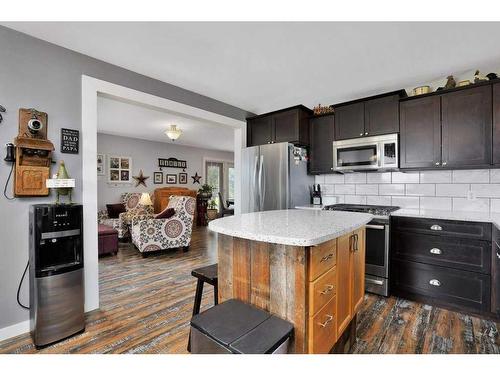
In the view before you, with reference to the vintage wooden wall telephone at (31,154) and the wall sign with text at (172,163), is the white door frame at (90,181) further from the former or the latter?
the wall sign with text at (172,163)

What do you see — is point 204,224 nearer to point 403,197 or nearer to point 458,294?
point 403,197

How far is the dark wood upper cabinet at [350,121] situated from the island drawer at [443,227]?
44.5 inches

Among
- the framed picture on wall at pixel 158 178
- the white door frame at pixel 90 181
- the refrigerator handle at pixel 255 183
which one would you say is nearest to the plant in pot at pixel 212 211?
the framed picture on wall at pixel 158 178

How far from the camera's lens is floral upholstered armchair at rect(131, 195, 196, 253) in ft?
12.9

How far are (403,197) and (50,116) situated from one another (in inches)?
145

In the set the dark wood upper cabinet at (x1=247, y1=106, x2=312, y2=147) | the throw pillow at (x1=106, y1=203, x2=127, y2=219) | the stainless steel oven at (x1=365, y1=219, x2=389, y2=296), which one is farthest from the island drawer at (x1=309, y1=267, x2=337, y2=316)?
the throw pillow at (x1=106, y1=203, x2=127, y2=219)

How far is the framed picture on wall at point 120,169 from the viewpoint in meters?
5.79

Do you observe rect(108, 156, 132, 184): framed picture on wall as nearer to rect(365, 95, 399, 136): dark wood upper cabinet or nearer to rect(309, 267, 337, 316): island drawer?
rect(365, 95, 399, 136): dark wood upper cabinet

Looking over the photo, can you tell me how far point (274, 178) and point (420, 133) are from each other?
167 cm

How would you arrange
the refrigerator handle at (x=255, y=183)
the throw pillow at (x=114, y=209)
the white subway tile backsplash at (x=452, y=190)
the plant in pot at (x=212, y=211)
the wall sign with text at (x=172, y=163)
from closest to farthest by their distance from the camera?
the white subway tile backsplash at (x=452, y=190) → the refrigerator handle at (x=255, y=183) → the throw pillow at (x=114, y=209) → the wall sign with text at (x=172, y=163) → the plant in pot at (x=212, y=211)

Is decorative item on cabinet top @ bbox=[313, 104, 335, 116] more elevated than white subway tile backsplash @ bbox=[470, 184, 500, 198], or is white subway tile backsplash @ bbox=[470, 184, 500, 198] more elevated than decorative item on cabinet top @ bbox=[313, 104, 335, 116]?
decorative item on cabinet top @ bbox=[313, 104, 335, 116]

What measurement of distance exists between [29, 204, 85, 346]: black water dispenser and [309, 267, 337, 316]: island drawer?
1.78m

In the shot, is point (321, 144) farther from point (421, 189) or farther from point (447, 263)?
point (447, 263)
